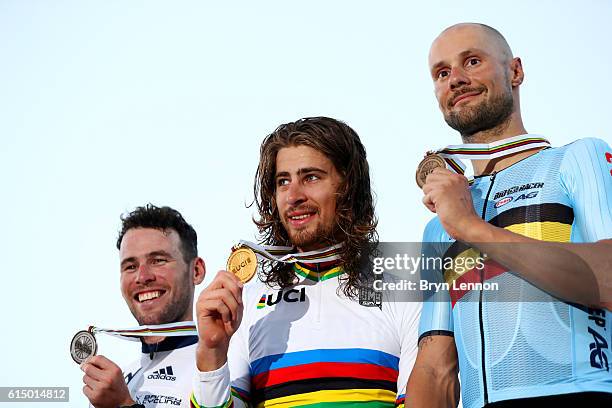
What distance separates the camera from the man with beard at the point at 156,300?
623 cm

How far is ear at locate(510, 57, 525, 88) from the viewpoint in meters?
5.62

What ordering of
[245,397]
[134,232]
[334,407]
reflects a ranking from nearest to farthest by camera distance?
[334,407]
[245,397]
[134,232]

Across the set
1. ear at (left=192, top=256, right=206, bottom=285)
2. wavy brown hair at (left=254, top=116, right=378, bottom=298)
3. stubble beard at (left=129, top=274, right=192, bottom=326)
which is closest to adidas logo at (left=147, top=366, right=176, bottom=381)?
stubble beard at (left=129, top=274, right=192, bottom=326)

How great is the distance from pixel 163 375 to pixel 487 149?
10.8ft

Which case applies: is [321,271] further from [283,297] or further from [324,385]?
[324,385]

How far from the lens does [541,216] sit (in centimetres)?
476

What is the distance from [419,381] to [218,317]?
1258 mm

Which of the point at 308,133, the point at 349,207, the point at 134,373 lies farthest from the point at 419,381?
the point at 134,373

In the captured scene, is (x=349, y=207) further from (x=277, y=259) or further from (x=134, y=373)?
(x=134, y=373)

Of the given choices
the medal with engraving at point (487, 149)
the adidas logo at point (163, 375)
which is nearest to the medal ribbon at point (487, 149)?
the medal with engraving at point (487, 149)

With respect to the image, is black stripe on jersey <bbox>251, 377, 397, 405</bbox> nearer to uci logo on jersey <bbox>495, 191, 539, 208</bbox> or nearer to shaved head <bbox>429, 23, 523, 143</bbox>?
uci logo on jersey <bbox>495, 191, 539, 208</bbox>

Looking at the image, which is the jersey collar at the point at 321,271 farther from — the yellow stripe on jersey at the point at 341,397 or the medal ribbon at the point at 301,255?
the yellow stripe on jersey at the point at 341,397

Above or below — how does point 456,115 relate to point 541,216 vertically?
above

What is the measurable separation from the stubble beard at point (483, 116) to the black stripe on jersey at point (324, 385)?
5.55 ft
